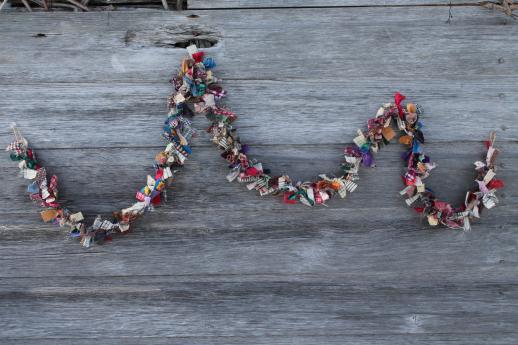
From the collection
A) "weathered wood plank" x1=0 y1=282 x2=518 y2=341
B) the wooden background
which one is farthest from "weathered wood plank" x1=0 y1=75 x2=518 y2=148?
"weathered wood plank" x1=0 y1=282 x2=518 y2=341

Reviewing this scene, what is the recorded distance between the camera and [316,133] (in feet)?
3.31

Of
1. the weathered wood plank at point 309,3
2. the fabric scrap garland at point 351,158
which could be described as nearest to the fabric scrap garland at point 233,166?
the fabric scrap garland at point 351,158

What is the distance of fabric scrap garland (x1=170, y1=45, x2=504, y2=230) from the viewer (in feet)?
3.14

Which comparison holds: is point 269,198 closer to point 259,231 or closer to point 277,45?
point 259,231

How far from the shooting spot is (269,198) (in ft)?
3.43

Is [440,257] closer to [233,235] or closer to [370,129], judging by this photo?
[370,129]

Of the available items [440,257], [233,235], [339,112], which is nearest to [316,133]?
[339,112]

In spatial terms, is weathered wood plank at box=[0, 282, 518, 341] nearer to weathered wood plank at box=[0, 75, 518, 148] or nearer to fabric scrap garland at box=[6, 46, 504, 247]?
fabric scrap garland at box=[6, 46, 504, 247]

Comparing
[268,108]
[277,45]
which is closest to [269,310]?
[268,108]

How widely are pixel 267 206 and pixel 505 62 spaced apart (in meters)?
0.59

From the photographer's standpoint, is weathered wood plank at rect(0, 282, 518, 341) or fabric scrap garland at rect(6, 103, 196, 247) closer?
fabric scrap garland at rect(6, 103, 196, 247)

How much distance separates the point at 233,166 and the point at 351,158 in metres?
A: 0.25

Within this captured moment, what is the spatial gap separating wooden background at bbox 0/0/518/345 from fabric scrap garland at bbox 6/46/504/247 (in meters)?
0.03

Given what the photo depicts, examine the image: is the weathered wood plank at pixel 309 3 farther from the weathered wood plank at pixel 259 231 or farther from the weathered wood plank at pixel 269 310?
the weathered wood plank at pixel 269 310
